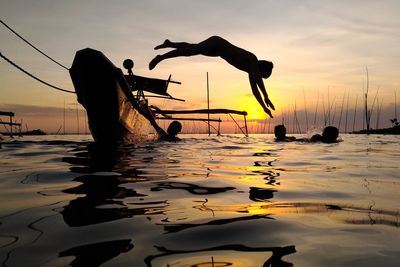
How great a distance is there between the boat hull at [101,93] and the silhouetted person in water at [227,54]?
15.5 ft

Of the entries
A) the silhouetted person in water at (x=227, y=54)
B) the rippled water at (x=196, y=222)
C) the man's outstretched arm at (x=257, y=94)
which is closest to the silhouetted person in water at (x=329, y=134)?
the silhouetted person in water at (x=227, y=54)

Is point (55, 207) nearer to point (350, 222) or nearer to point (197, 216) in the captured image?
point (197, 216)

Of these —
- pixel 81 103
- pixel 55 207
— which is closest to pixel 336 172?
pixel 55 207

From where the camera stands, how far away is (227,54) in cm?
829

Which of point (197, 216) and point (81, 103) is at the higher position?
point (81, 103)

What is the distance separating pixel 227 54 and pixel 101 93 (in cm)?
594

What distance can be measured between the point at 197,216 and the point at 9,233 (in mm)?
1278

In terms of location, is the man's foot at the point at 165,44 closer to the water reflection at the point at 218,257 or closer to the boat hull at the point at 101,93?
the boat hull at the point at 101,93

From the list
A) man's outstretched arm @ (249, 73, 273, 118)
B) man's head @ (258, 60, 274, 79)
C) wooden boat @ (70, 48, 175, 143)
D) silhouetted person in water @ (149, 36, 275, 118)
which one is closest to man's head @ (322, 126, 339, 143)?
man's head @ (258, 60, 274, 79)

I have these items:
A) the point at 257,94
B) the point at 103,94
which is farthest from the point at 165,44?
the point at 103,94

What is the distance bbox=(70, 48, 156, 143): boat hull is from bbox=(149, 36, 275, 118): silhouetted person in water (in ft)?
15.5

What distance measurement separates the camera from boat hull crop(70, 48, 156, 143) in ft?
39.7

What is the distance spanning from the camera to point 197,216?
2602mm

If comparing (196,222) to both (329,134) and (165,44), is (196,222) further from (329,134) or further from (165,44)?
(329,134)
